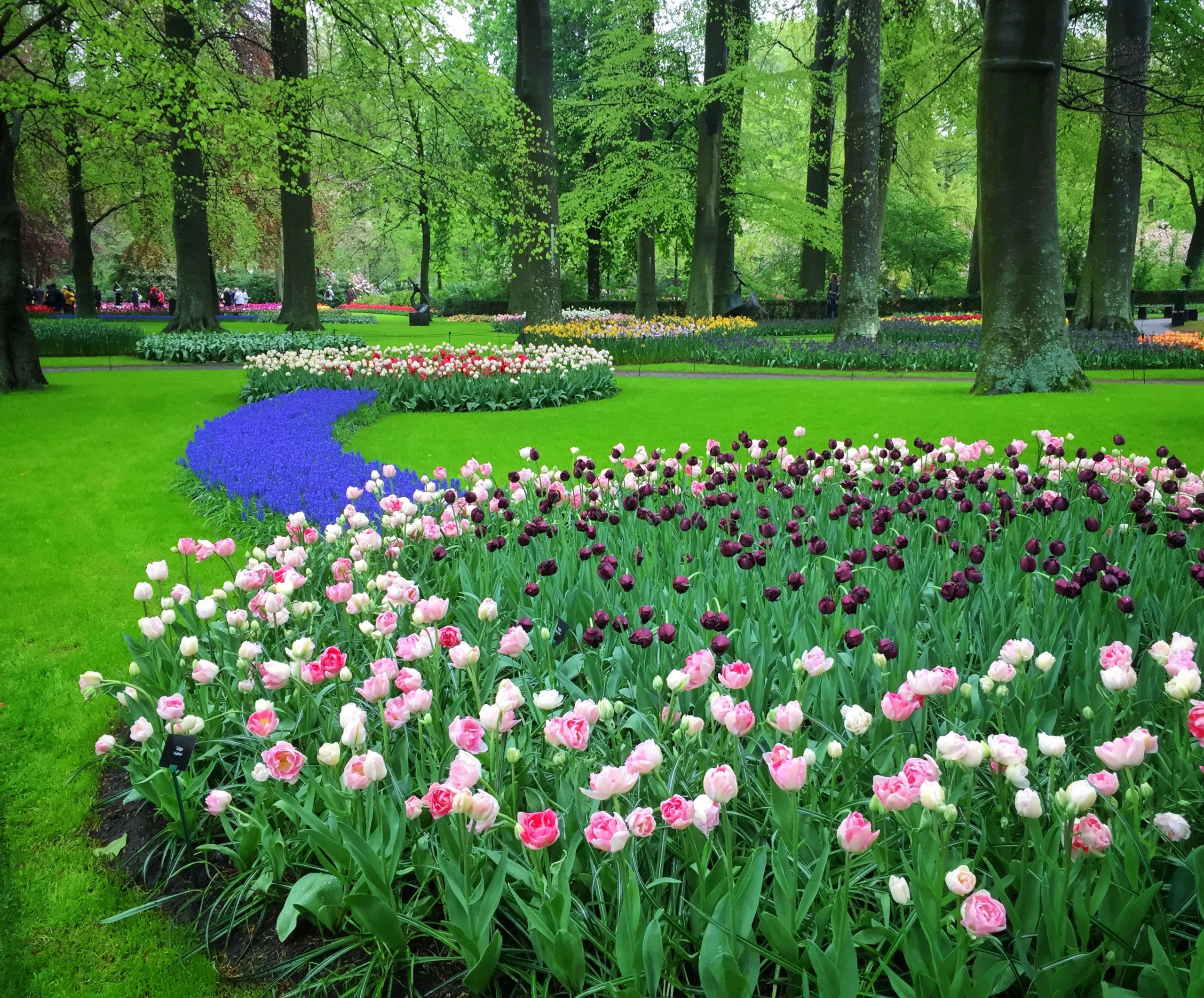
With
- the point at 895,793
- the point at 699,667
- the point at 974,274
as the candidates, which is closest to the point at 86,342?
the point at 699,667

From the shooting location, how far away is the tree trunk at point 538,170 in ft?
54.3

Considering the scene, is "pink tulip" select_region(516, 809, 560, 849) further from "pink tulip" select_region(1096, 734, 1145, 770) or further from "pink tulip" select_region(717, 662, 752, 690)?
"pink tulip" select_region(1096, 734, 1145, 770)

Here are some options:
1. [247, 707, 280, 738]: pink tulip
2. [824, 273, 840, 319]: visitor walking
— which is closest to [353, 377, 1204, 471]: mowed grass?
[247, 707, 280, 738]: pink tulip

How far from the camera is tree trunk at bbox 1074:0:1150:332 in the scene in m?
16.3

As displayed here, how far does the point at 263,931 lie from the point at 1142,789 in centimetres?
213

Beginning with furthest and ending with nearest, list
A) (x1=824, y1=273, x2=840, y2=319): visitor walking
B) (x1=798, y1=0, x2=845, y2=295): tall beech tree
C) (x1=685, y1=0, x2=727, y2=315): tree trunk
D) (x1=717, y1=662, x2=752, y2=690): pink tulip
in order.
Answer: (x1=824, y1=273, x2=840, y2=319): visitor walking < (x1=798, y1=0, x2=845, y2=295): tall beech tree < (x1=685, y1=0, x2=727, y2=315): tree trunk < (x1=717, y1=662, x2=752, y2=690): pink tulip

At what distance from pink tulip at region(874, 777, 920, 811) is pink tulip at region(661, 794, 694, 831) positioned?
36 cm

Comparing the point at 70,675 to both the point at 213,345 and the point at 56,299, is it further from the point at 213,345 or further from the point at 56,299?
the point at 56,299

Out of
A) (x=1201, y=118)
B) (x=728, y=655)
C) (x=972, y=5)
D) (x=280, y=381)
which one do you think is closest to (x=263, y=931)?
(x=728, y=655)

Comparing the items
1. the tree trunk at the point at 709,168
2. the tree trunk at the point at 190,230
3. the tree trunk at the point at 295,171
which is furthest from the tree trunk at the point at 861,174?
the tree trunk at the point at 190,230

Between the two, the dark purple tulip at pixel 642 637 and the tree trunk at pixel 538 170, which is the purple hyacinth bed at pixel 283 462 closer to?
the dark purple tulip at pixel 642 637

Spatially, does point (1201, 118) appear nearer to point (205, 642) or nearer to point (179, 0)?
point (179, 0)

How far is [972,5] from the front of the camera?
816 inches

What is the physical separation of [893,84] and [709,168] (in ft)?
16.4
